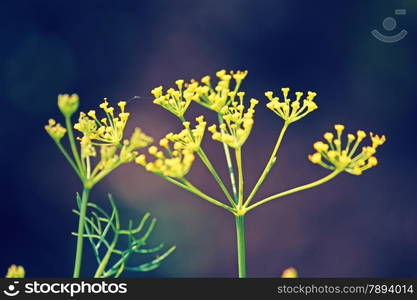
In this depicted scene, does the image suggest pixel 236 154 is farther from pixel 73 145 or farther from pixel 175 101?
pixel 73 145

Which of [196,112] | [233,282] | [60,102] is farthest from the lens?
[196,112]

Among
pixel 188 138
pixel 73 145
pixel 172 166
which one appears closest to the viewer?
pixel 73 145

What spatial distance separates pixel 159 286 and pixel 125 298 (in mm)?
69

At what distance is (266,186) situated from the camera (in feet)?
10.3

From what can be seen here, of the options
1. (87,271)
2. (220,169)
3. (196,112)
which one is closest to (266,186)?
(220,169)

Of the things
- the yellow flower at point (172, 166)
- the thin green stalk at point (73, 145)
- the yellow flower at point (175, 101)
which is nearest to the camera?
the thin green stalk at point (73, 145)

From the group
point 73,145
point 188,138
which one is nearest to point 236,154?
point 188,138

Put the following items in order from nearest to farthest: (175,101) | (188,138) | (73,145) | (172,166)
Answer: (73,145) < (172,166) < (188,138) < (175,101)

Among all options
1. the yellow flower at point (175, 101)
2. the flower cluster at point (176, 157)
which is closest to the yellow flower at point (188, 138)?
the flower cluster at point (176, 157)

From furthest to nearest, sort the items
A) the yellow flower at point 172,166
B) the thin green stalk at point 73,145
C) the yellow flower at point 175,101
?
the yellow flower at point 175,101
the yellow flower at point 172,166
the thin green stalk at point 73,145

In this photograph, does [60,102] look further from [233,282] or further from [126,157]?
[233,282]

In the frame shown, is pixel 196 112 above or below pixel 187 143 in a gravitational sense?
→ above

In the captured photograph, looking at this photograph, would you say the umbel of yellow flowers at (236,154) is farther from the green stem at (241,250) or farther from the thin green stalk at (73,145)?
the thin green stalk at (73,145)

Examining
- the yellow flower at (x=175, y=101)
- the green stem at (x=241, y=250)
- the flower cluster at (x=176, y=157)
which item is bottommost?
the green stem at (x=241, y=250)
